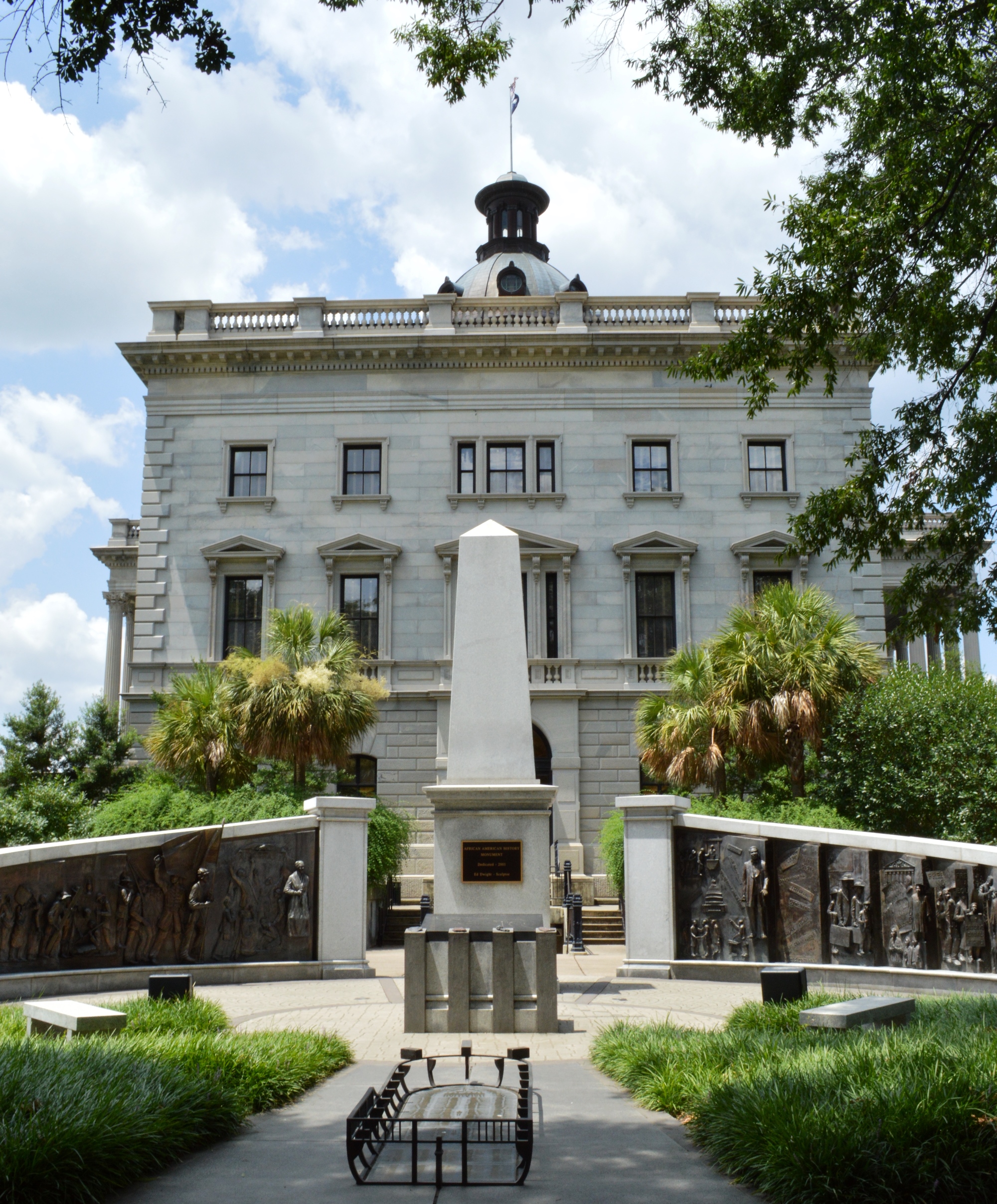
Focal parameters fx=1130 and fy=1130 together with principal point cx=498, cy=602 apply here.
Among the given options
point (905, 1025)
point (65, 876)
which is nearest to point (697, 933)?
point (905, 1025)

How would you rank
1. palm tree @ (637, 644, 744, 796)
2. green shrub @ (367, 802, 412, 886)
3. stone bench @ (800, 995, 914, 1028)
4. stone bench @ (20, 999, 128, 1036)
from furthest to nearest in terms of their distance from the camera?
palm tree @ (637, 644, 744, 796) → green shrub @ (367, 802, 412, 886) → stone bench @ (20, 999, 128, 1036) → stone bench @ (800, 995, 914, 1028)

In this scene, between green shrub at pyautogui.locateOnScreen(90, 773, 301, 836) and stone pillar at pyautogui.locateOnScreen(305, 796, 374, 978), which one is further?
green shrub at pyautogui.locateOnScreen(90, 773, 301, 836)

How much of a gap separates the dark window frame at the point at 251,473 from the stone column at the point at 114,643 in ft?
40.1

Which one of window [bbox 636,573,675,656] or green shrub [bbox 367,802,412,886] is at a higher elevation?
window [bbox 636,573,675,656]

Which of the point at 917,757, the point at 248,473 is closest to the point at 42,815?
the point at 248,473

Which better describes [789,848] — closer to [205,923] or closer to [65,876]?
[205,923]

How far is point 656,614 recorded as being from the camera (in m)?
31.3

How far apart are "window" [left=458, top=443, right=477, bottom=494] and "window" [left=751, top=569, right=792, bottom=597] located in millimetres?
8257

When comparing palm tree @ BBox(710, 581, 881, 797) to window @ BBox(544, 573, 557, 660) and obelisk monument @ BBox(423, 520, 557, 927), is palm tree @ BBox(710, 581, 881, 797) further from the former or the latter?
obelisk monument @ BBox(423, 520, 557, 927)

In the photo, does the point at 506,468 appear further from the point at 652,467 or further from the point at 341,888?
the point at 341,888

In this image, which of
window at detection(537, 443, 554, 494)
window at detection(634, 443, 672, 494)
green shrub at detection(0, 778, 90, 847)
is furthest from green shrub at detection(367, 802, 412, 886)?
window at detection(634, 443, 672, 494)

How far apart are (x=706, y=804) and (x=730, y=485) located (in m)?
12.4

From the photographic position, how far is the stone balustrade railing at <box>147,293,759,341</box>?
106 ft

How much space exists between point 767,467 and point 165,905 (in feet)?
71.5
